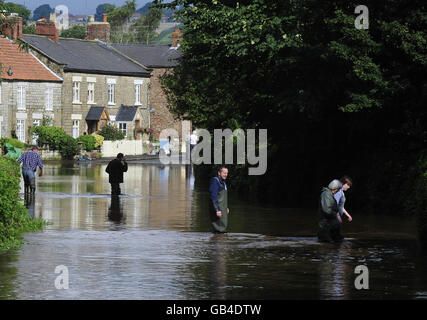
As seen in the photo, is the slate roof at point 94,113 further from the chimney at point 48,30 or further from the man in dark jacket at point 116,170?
the man in dark jacket at point 116,170

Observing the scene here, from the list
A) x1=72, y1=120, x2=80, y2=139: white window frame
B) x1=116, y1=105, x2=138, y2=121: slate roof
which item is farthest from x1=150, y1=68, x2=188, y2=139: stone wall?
x1=72, y1=120, x2=80, y2=139: white window frame

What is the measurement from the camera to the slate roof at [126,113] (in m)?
82.9

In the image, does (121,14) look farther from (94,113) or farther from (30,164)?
(30,164)

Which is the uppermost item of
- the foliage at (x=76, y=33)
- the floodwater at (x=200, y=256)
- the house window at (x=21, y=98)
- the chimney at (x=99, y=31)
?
the foliage at (x=76, y=33)

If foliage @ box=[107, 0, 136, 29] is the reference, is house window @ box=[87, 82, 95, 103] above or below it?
below

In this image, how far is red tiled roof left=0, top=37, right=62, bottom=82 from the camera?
7138 centimetres

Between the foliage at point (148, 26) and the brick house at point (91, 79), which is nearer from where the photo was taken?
the brick house at point (91, 79)

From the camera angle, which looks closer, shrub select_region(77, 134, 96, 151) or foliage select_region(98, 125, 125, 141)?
shrub select_region(77, 134, 96, 151)

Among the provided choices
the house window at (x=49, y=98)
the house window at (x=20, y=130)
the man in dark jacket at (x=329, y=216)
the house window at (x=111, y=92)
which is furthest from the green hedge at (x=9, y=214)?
the house window at (x=111, y=92)

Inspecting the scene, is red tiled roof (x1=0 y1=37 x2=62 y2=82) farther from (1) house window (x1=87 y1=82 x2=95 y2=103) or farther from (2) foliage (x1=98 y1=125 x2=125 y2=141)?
(2) foliage (x1=98 y1=125 x2=125 y2=141)

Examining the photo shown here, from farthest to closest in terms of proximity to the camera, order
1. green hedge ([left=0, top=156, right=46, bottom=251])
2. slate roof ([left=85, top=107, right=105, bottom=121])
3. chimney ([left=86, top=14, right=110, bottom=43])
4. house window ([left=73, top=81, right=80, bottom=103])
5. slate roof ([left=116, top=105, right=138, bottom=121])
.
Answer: chimney ([left=86, top=14, right=110, bottom=43])
slate roof ([left=116, top=105, right=138, bottom=121])
slate roof ([left=85, top=107, right=105, bottom=121])
house window ([left=73, top=81, right=80, bottom=103])
green hedge ([left=0, top=156, right=46, bottom=251])

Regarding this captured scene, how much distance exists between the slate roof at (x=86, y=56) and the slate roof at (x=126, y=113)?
299cm

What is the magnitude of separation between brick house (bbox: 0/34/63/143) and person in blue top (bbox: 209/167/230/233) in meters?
50.7
